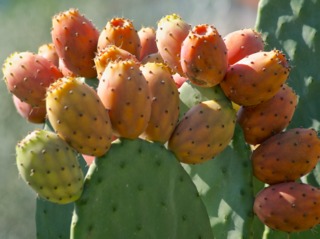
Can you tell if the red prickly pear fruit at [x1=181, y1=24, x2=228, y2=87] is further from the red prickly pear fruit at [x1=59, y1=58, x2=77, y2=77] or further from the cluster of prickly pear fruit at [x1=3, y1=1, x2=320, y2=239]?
the red prickly pear fruit at [x1=59, y1=58, x2=77, y2=77]

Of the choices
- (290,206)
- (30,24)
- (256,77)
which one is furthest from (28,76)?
(30,24)

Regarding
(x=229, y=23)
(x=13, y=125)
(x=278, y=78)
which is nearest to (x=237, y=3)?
(x=229, y=23)

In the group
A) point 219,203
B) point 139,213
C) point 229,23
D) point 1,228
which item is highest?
point 139,213

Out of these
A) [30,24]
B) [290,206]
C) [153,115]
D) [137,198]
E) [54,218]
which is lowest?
[30,24]

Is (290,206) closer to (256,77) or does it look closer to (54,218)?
(256,77)

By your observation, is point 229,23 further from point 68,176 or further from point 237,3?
point 68,176
